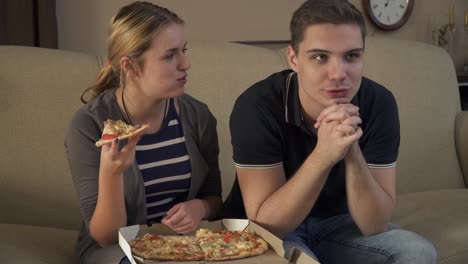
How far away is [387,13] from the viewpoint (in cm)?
411

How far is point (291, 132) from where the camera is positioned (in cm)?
178

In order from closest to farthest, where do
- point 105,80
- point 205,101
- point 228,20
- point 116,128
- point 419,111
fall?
point 116,128 < point 105,80 < point 205,101 < point 419,111 < point 228,20

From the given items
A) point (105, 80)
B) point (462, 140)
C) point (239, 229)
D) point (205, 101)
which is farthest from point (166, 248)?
point (462, 140)

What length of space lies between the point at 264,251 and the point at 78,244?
21.3 inches

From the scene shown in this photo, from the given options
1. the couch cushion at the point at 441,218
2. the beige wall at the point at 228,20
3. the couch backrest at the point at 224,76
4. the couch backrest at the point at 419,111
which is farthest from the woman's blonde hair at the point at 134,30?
the beige wall at the point at 228,20

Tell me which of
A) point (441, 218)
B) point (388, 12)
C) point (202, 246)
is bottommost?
point (441, 218)

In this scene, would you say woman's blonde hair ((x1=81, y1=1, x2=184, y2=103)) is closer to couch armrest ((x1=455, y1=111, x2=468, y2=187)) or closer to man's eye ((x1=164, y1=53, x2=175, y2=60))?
man's eye ((x1=164, y1=53, x2=175, y2=60))

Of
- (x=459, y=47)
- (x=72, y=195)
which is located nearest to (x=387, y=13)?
(x=459, y=47)

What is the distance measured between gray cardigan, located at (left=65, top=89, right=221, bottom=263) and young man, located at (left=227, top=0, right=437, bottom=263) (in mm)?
113

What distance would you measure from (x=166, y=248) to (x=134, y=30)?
55 cm

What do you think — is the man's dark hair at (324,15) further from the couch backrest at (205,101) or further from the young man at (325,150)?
the couch backrest at (205,101)

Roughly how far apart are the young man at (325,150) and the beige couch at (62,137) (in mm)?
359

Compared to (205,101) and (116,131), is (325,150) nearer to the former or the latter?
(116,131)

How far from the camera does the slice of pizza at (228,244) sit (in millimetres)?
1456
